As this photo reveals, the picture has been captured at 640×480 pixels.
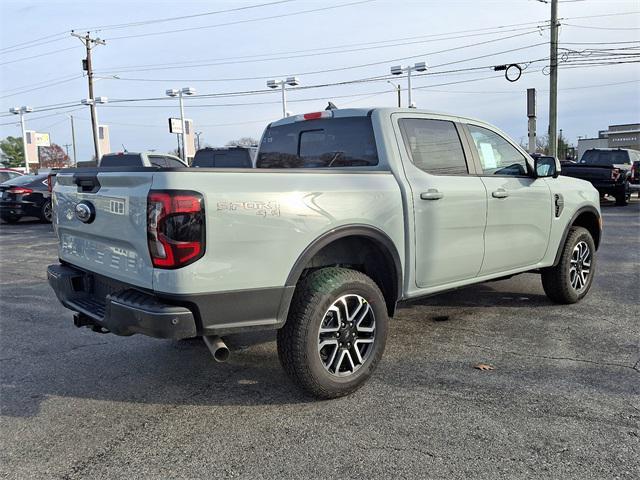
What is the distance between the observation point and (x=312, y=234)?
3.34 metres

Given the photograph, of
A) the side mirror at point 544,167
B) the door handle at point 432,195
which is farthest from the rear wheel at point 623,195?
the door handle at point 432,195

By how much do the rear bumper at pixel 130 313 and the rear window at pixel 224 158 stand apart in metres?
8.42

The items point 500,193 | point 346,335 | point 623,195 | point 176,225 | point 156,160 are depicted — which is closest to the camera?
point 176,225

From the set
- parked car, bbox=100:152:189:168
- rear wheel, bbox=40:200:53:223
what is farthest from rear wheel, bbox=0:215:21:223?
→ parked car, bbox=100:152:189:168

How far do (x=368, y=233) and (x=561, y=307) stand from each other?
310 centimetres

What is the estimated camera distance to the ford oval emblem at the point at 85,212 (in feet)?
11.4

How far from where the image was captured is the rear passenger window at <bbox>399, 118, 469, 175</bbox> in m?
4.21

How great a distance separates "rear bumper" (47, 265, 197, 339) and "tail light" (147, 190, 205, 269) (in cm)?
25

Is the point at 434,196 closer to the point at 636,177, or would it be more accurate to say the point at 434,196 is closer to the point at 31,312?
the point at 31,312

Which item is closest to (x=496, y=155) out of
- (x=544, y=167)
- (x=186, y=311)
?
(x=544, y=167)

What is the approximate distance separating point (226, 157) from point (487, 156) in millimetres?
8341

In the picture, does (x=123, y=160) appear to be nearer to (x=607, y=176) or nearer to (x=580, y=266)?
(x=580, y=266)

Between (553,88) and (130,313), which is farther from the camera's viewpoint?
(553,88)

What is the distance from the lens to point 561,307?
571 cm
